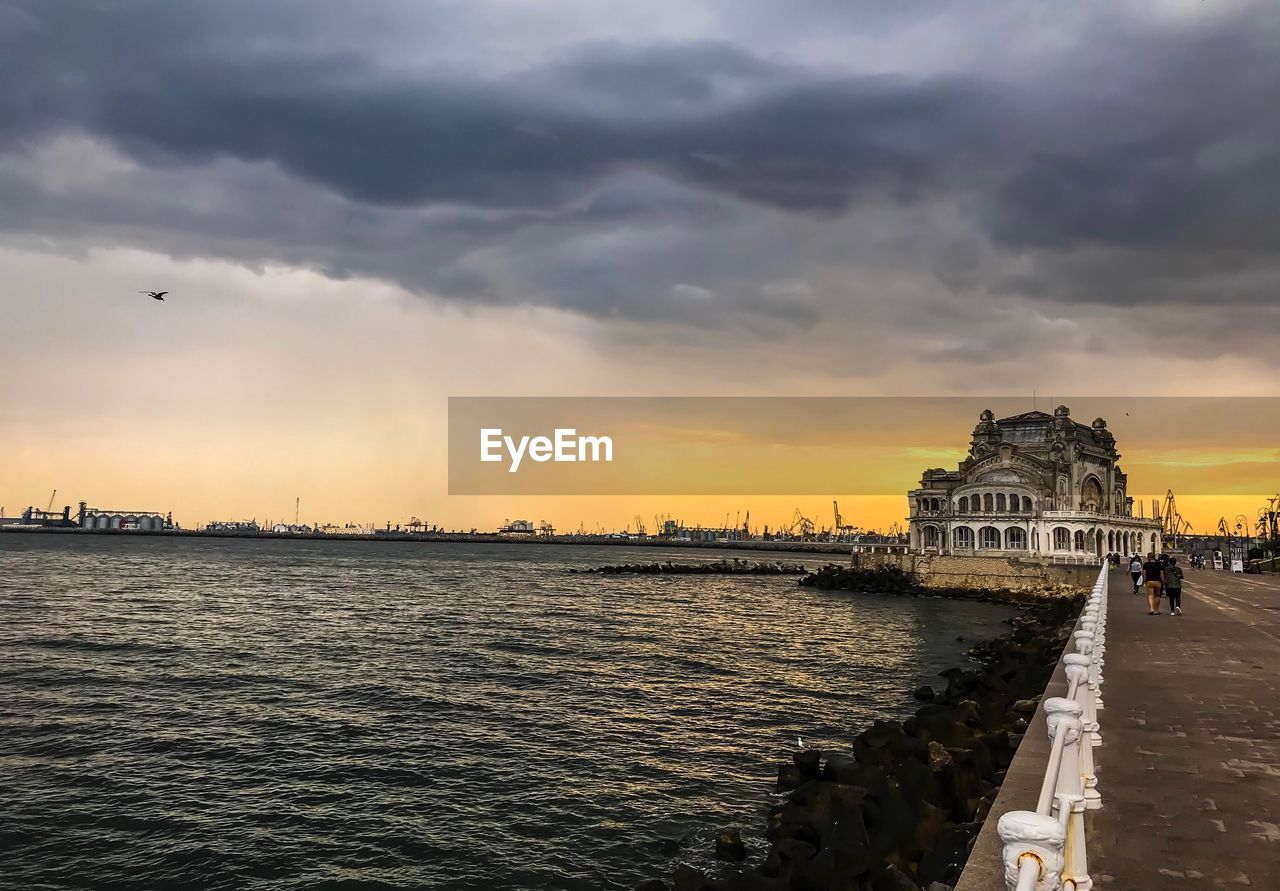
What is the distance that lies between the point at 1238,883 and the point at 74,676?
3230 centimetres

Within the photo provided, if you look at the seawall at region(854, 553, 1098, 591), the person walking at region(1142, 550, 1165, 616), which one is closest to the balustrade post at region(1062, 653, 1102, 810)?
the person walking at region(1142, 550, 1165, 616)

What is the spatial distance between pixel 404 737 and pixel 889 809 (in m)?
13.4

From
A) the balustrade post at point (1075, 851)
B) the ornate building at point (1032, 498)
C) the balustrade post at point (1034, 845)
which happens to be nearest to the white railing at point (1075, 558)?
the ornate building at point (1032, 498)

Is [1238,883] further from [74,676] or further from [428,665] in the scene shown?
[74,676]

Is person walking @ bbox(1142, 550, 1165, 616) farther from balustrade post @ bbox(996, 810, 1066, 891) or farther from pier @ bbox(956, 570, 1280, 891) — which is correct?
balustrade post @ bbox(996, 810, 1066, 891)

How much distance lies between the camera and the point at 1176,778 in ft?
29.8

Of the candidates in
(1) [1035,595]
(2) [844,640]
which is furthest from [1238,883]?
(1) [1035,595]

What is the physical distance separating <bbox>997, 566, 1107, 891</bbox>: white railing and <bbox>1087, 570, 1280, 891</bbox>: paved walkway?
0.53 metres

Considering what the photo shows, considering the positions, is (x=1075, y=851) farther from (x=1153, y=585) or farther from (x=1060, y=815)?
(x=1153, y=585)

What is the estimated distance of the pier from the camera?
22.3 ft

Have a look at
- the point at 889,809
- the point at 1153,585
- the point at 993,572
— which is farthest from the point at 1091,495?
the point at 889,809

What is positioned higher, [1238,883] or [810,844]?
[1238,883]

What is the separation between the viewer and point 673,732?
2214 cm

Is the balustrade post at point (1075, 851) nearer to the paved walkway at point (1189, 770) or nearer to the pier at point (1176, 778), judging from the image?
the pier at point (1176, 778)
